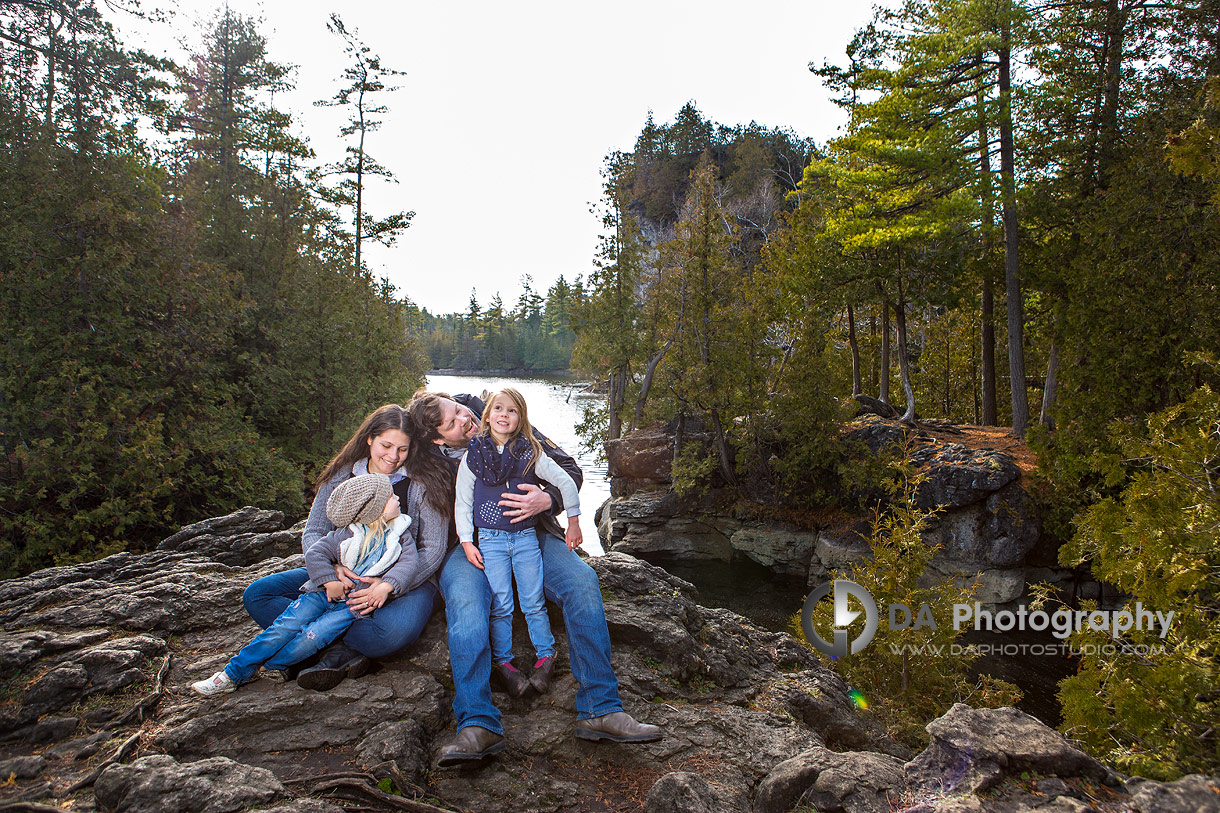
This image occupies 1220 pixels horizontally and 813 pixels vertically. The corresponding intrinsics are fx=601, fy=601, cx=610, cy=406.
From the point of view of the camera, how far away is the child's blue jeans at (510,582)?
3.70m

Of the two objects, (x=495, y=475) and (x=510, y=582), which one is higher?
(x=495, y=475)

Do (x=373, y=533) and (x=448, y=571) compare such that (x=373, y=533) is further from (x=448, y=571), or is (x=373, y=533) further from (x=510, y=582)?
(x=510, y=582)

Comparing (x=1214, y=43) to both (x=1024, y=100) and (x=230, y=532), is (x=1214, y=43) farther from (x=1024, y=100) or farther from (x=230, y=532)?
(x=230, y=532)

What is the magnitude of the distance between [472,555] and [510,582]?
293 mm

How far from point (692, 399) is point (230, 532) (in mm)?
13223

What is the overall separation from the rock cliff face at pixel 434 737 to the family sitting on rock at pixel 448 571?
7.8 inches

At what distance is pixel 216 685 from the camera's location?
3.42 meters

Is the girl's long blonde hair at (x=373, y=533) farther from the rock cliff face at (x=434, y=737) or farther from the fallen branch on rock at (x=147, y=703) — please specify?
the fallen branch on rock at (x=147, y=703)

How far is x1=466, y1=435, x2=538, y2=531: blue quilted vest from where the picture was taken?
152 inches

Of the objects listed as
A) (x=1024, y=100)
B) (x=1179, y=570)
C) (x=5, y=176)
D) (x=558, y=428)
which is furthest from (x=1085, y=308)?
(x=558, y=428)

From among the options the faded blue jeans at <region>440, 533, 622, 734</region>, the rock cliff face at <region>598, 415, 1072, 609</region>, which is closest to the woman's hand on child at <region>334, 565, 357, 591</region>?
the faded blue jeans at <region>440, 533, 622, 734</region>

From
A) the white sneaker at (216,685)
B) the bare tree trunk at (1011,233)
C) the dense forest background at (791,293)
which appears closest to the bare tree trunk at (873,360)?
the dense forest background at (791,293)

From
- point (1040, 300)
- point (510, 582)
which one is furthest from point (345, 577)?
point (1040, 300)

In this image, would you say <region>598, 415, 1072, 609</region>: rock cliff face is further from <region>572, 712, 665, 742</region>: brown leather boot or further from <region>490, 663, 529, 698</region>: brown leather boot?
<region>490, 663, 529, 698</region>: brown leather boot
